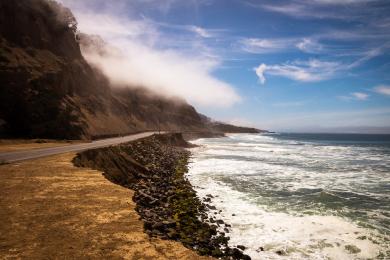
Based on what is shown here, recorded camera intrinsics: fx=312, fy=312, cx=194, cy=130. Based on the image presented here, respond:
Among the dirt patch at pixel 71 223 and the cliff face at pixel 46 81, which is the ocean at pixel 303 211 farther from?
the cliff face at pixel 46 81

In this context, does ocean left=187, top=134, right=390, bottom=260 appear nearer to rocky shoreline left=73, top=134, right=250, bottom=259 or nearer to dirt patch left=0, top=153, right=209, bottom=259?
rocky shoreline left=73, top=134, right=250, bottom=259

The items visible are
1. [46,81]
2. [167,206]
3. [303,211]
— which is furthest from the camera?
[46,81]

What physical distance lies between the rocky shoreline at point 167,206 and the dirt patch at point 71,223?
100 centimetres

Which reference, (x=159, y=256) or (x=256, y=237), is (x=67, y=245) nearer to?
(x=159, y=256)

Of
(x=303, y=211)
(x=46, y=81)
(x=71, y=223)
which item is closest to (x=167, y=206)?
(x=71, y=223)

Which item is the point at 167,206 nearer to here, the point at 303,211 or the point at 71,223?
the point at 71,223

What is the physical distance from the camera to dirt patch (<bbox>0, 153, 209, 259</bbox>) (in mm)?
8664

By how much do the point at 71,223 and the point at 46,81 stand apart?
45.9 m

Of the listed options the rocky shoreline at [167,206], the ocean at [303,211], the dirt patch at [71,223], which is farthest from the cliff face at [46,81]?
the dirt patch at [71,223]

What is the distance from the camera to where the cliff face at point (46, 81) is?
46.0 metres

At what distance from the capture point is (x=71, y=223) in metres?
10.5

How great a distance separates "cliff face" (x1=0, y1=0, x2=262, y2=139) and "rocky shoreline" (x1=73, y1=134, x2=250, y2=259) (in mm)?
19048

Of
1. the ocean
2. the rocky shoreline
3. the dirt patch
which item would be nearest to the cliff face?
the rocky shoreline

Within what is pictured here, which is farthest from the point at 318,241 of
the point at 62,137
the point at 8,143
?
the point at 62,137
